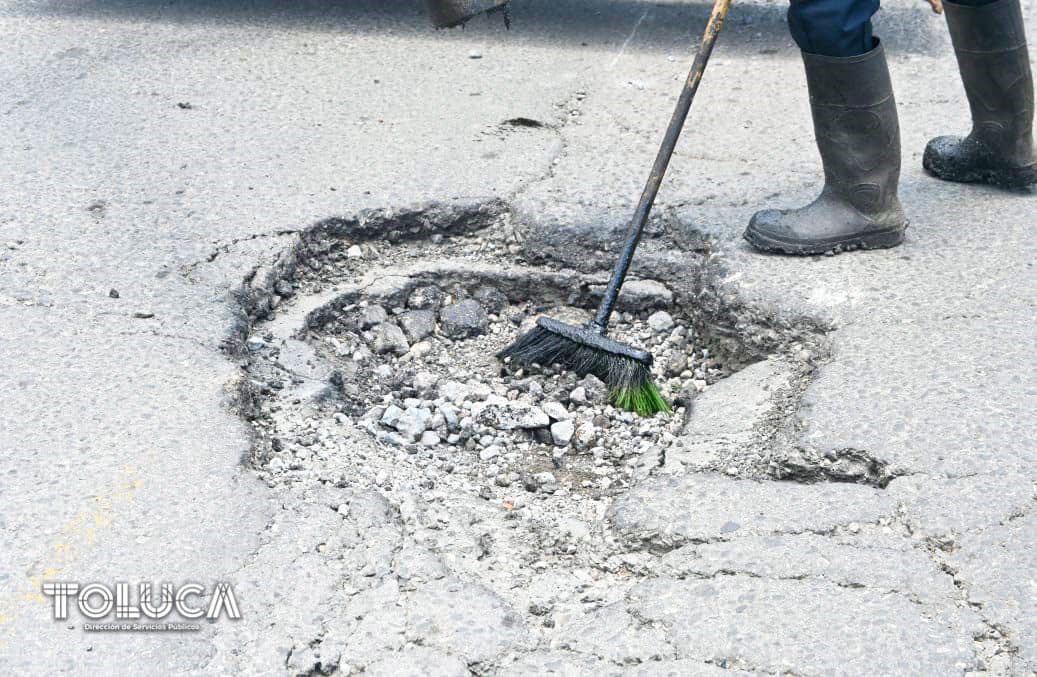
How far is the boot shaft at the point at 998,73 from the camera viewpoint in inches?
121

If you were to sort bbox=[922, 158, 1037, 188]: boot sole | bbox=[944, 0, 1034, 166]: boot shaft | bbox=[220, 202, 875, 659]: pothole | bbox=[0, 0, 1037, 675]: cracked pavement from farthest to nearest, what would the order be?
bbox=[922, 158, 1037, 188]: boot sole, bbox=[944, 0, 1034, 166]: boot shaft, bbox=[220, 202, 875, 659]: pothole, bbox=[0, 0, 1037, 675]: cracked pavement

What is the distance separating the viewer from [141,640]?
1.79 metres

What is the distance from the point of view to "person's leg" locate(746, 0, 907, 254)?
111 inches

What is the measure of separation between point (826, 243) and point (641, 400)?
739 millimetres

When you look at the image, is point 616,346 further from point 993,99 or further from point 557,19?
point 557,19

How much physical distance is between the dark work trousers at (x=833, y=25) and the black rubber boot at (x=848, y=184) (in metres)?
0.05

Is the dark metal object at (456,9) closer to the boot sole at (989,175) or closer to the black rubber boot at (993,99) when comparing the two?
the black rubber boot at (993,99)

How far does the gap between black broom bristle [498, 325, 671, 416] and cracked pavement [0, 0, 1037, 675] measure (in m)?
0.13

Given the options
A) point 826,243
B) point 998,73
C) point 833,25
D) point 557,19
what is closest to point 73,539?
point 826,243

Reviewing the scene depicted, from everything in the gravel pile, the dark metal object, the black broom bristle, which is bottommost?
the gravel pile

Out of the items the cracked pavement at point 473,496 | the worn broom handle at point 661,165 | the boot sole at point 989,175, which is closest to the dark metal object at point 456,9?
the cracked pavement at point 473,496

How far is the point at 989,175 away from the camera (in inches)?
129

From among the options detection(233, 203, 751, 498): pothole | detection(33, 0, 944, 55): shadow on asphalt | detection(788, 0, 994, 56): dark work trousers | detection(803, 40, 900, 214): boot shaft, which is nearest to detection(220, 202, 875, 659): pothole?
detection(233, 203, 751, 498): pothole

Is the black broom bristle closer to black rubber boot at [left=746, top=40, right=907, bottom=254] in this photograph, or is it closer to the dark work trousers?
black rubber boot at [left=746, top=40, right=907, bottom=254]
